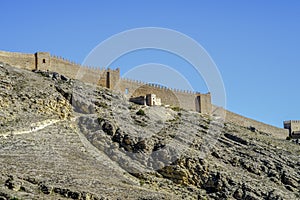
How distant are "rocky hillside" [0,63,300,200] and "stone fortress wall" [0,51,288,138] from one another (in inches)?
87.7

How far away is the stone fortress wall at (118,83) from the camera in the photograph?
5306cm

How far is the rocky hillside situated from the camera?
31219 mm

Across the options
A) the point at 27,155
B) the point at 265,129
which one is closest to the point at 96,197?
the point at 27,155

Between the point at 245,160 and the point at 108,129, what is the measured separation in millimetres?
10641

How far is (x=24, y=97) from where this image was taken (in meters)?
43.9

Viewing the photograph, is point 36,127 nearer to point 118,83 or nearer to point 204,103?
point 118,83

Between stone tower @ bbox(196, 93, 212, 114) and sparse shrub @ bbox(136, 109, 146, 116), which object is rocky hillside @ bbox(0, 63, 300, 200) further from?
stone tower @ bbox(196, 93, 212, 114)

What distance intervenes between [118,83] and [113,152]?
64.1 feet

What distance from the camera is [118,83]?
197 ft

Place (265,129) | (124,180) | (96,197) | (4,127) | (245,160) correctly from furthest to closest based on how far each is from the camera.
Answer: (265,129)
(245,160)
(4,127)
(124,180)
(96,197)

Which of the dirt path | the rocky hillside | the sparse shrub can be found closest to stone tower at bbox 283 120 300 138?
the rocky hillside

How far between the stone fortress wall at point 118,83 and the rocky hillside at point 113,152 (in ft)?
7.31

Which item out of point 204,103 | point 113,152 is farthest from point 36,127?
point 204,103

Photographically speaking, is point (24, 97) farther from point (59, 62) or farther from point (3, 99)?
point (59, 62)
